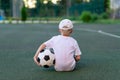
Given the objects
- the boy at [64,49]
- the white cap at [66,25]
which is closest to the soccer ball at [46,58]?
the boy at [64,49]

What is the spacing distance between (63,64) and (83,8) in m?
37.9

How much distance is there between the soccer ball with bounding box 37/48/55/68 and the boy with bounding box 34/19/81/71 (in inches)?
2.8

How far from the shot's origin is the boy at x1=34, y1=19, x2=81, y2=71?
545 centimetres

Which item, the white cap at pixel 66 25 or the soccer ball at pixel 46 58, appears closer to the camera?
the white cap at pixel 66 25

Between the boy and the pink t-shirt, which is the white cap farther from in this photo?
the pink t-shirt

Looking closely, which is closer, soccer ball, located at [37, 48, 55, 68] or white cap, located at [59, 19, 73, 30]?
white cap, located at [59, 19, 73, 30]

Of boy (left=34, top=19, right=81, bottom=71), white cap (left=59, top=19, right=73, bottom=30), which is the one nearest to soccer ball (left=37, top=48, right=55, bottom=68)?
boy (left=34, top=19, right=81, bottom=71)

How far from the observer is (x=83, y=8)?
43.0m

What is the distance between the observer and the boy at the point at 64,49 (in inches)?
215

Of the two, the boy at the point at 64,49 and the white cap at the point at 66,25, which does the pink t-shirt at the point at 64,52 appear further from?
the white cap at the point at 66,25

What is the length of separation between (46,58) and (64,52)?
275 mm

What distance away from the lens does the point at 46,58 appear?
5.57m

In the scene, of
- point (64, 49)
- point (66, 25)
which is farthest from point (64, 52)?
point (66, 25)

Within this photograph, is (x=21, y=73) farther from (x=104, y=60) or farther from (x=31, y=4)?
(x=31, y=4)
